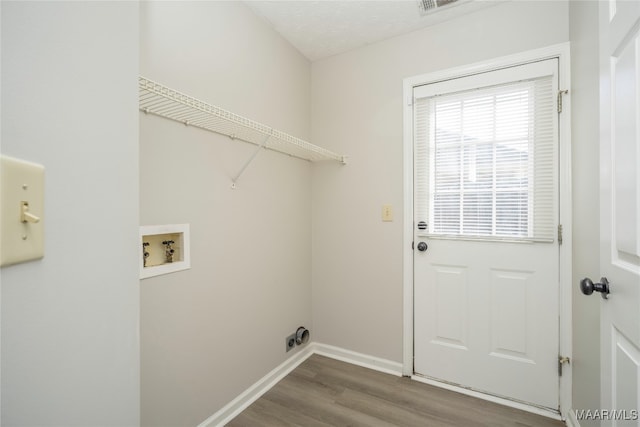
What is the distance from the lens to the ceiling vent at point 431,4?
183 cm

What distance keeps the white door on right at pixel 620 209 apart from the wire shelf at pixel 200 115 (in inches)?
55.4

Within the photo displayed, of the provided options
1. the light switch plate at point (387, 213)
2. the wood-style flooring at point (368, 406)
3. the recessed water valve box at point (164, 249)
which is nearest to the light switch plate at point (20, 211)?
the recessed water valve box at point (164, 249)

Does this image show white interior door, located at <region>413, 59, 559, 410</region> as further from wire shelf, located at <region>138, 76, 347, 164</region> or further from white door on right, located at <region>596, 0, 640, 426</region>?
wire shelf, located at <region>138, 76, 347, 164</region>

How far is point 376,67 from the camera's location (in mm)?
2277

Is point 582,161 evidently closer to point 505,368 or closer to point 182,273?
point 505,368

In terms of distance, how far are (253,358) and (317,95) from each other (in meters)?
2.18

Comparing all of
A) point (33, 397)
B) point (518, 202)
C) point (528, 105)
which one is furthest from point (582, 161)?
point (33, 397)

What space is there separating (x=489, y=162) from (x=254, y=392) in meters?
2.21

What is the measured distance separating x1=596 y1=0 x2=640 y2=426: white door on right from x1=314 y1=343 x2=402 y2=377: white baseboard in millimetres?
1295

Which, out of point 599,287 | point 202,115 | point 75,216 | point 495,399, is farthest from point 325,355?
point 75,216

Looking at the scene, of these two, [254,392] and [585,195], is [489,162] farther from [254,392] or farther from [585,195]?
[254,392]

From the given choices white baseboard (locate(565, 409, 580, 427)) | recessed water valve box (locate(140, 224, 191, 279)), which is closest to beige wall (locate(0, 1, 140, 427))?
recessed water valve box (locate(140, 224, 191, 279))

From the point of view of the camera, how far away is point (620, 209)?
934 millimetres

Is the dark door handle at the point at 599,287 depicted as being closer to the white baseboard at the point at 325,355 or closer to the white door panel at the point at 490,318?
the white door panel at the point at 490,318
